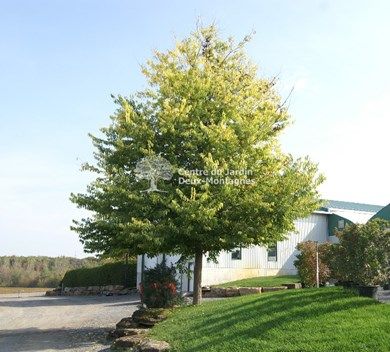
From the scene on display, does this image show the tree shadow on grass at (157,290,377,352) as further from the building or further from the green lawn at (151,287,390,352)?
the building

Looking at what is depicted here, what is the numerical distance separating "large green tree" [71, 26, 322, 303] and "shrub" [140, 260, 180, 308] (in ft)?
3.28

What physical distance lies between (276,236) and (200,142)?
4846mm

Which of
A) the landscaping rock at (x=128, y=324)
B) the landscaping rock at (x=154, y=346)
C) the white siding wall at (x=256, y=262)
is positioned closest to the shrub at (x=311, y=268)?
the white siding wall at (x=256, y=262)

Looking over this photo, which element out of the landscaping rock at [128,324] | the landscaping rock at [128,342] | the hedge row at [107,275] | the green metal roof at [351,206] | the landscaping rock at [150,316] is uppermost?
the green metal roof at [351,206]

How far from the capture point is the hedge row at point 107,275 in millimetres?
44750

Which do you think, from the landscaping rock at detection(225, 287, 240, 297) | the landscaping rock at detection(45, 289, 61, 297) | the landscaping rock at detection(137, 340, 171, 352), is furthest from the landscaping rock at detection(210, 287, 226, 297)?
the landscaping rock at detection(45, 289, 61, 297)

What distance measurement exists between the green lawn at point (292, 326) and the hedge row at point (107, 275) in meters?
29.6

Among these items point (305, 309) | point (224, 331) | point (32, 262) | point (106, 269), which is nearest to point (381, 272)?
point (305, 309)

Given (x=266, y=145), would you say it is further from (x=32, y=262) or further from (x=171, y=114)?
(x=32, y=262)

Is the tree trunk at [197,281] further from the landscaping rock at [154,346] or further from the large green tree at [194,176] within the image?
the landscaping rock at [154,346]

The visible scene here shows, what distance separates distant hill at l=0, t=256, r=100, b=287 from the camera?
7056 cm

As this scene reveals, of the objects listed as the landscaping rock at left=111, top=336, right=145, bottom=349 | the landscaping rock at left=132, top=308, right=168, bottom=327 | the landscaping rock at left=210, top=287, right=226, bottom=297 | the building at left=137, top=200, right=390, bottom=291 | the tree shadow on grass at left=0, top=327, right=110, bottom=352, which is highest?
the building at left=137, top=200, right=390, bottom=291

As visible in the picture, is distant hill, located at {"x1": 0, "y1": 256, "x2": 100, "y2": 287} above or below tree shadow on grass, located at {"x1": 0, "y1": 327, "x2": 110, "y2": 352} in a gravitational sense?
above

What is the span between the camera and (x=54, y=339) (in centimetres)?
1852
